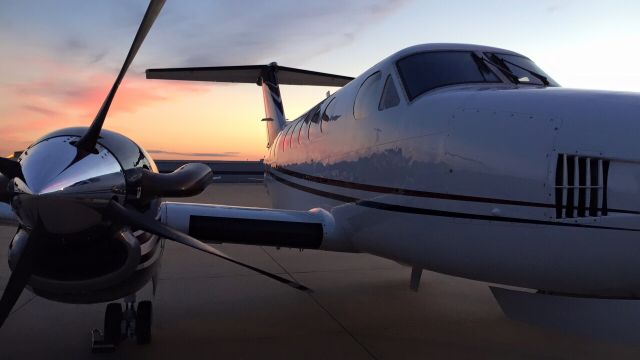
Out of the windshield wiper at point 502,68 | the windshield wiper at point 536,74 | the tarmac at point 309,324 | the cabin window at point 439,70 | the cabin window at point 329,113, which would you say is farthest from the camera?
the cabin window at point 329,113

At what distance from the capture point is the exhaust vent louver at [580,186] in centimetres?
267

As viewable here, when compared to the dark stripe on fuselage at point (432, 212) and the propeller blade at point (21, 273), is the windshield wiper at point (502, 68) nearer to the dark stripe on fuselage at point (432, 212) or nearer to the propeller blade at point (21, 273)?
the dark stripe on fuselage at point (432, 212)

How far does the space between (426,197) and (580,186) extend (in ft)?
3.42

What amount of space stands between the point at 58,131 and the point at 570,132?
3.43m

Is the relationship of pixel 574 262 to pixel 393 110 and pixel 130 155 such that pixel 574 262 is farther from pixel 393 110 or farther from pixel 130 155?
pixel 130 155

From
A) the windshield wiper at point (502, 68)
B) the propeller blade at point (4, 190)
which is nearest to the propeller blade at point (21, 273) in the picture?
the propeller blade at point (4, 190)

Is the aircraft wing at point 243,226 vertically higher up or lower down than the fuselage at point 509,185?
lower down

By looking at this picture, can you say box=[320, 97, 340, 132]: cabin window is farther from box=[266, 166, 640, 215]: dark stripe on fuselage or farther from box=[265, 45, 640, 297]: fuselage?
box=[265, 45, 640, 297]: fuselage

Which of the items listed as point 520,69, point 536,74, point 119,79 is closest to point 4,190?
point 119,79

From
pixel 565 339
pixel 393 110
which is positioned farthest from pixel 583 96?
pixel 565 339

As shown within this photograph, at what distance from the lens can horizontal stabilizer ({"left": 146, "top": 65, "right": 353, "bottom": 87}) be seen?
39.4 feet

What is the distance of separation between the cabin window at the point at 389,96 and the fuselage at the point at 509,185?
27 millimetres

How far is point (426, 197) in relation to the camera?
349cm

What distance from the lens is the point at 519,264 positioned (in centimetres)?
300
